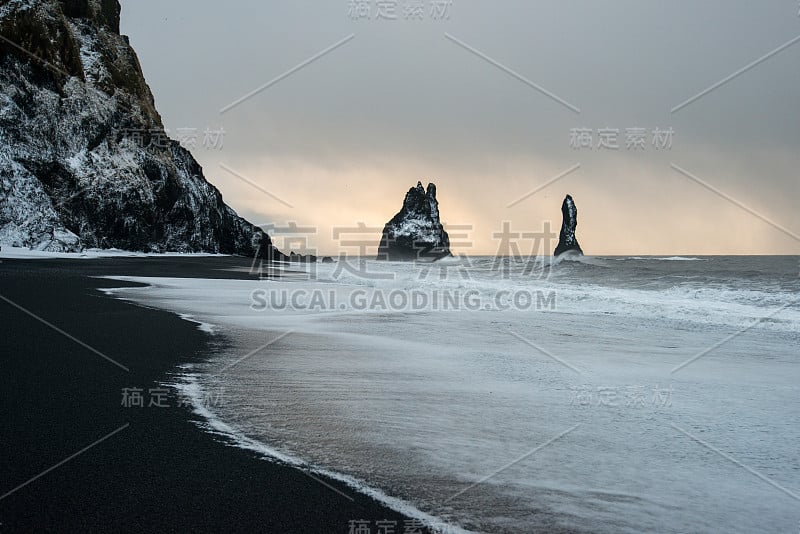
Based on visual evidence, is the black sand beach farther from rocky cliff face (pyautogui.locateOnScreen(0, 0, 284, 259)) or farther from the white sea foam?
rocky cliff face (pyautogui.locateOnScreen(0, 0, 284, 259))

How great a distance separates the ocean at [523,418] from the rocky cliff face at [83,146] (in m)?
37.8

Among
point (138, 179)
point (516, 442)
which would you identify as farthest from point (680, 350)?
point (138, 179)

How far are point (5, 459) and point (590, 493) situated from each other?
3.42m

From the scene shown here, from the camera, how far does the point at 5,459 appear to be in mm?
3250

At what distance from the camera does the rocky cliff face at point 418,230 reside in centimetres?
11456

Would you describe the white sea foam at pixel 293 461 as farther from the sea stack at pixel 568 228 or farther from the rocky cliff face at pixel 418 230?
the rocky cliff face at pixel 418 230

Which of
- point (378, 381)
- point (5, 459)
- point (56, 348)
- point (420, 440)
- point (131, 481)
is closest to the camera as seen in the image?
point (131, 481)

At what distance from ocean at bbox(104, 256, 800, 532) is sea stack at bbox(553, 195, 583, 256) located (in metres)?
84.6

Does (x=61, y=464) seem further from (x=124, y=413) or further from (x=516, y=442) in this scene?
(x=516, y=442)

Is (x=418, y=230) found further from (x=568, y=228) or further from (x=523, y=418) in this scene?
(x=523, y=418)

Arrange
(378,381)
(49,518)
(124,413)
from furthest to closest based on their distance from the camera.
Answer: (378,381)
(124,413)
(49,518)

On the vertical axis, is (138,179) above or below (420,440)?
above

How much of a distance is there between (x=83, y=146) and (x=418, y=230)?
7434cm

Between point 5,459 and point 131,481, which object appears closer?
point 131,481
